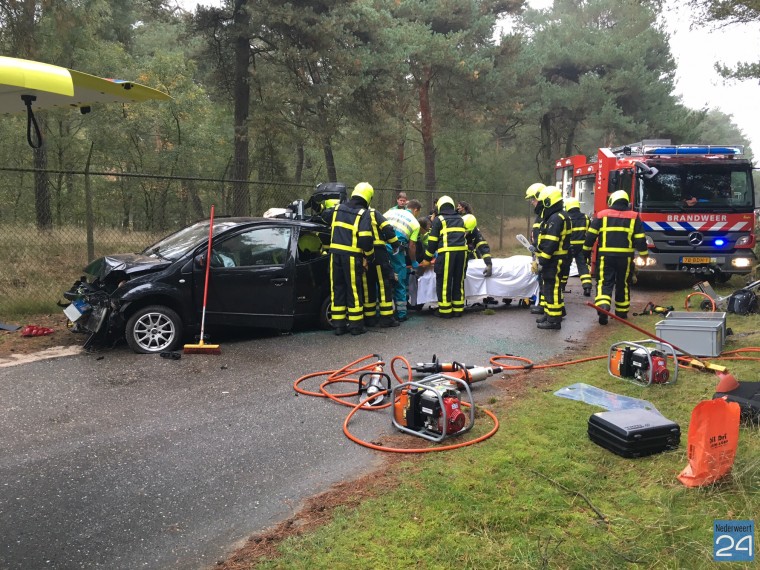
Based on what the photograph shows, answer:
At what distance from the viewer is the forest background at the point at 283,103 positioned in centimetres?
1212

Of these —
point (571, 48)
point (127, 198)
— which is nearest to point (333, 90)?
point (127, 198)

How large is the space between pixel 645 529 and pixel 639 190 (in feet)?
30.1

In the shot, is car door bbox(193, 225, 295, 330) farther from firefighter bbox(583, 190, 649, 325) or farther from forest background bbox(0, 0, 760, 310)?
firefighter bbox(583, 190, 649, 325)

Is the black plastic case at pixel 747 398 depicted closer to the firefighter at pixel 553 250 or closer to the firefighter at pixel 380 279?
the firefighter at pixel 553 250

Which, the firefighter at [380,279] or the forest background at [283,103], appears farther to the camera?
the forest background at [283,103]

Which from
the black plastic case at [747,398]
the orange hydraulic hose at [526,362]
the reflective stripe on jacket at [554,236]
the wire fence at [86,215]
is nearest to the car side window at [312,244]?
the wire fence at [86,215]

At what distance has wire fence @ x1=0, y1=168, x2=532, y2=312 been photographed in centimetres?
878

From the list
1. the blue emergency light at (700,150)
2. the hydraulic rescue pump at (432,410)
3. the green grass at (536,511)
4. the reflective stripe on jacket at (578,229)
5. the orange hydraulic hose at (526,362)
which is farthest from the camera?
the blue emergency light at (700,150)

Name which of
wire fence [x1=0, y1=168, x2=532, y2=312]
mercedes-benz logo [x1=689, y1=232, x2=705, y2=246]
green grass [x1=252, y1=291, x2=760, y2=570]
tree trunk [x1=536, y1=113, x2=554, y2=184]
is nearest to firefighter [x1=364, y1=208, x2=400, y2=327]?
wire fence [x1=0, y1=168, x2=532, y2=312]

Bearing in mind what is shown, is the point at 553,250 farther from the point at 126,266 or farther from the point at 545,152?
the point at 545,152

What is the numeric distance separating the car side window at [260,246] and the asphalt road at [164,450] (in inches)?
42.3

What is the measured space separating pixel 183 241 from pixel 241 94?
28.1 feet

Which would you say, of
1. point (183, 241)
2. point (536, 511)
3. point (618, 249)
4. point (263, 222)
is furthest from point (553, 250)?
point (536, 511)

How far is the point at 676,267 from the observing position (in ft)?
35.9
